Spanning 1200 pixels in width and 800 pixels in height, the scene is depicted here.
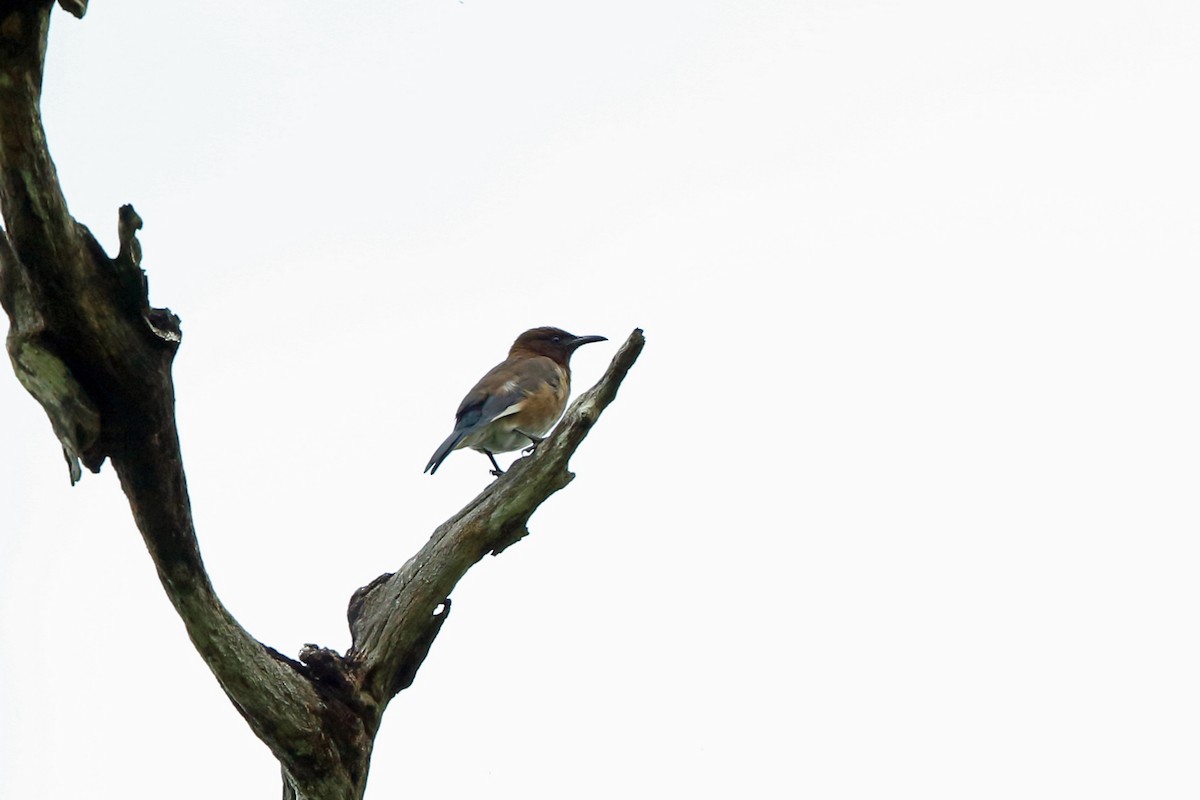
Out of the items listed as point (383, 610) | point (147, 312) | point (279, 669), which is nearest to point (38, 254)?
point (147, 312)

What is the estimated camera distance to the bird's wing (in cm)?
822

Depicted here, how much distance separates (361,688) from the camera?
5.51 metres

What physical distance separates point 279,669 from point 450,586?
892 millimetres

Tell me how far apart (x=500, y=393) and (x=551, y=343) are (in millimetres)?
1491

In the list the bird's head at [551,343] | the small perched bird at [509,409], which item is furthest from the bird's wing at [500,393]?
the bird's head at [551,343]

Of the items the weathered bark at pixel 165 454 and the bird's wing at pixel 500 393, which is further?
the bird's wing at pixel 500 393

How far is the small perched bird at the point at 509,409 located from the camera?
26.8ft

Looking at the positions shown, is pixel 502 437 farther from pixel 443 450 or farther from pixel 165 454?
pixel 165 454

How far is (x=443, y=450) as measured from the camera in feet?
26.0

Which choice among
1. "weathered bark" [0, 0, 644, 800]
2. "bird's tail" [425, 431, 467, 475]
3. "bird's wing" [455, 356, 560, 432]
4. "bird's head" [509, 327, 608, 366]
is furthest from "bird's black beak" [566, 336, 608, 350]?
"weathered bark" [0, 0, 644, 800]

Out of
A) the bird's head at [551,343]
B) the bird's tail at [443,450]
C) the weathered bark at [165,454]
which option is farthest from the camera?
the bird's head at [551,343]

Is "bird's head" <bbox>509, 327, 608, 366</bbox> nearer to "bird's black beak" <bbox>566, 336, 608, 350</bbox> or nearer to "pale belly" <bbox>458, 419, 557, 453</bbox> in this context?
"bird's black beak" <bbox>566, 336, 608, 350</bbox>

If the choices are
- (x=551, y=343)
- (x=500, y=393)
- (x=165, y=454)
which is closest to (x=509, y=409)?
(x=500, y=393)

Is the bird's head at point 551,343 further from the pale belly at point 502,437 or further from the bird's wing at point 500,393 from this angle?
the pale belly at point 502,437
